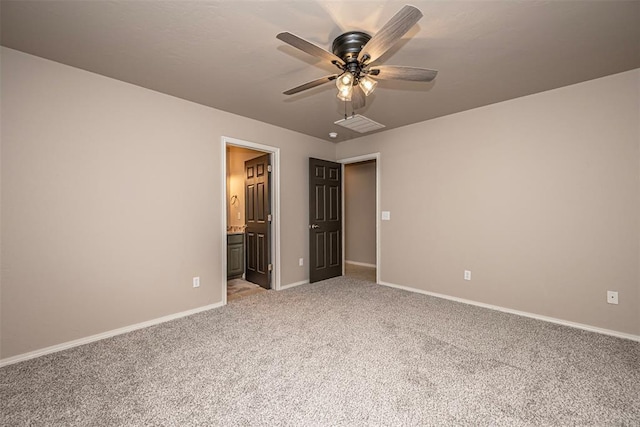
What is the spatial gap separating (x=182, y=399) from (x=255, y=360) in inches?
23.3

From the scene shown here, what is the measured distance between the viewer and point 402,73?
6.58 ft

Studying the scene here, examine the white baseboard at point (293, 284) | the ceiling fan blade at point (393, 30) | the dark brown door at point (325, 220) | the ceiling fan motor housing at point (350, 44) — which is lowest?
the white baseboard at point (293, 284)

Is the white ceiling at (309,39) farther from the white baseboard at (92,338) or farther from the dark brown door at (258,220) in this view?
the white baseboard at (92,338)

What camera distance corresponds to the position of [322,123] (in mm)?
4098

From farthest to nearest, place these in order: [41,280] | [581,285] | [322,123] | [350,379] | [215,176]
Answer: [322,123] < [215,176] < [581,285] < [41,280] < [350,379]

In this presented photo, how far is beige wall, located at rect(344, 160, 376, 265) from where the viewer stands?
6156mm

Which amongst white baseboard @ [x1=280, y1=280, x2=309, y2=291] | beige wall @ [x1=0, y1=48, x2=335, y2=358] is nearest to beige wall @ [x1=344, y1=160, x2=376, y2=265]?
white baseboard @ [x1=280, y1=280, x2=309, y2=291]

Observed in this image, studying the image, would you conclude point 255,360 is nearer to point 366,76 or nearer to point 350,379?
point 350,379

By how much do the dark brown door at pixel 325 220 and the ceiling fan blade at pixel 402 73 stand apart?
2.66 m

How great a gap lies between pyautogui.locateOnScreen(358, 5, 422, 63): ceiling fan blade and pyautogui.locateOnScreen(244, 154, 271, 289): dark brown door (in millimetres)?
2807

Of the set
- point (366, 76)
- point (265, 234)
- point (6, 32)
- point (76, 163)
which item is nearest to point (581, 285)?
point (366, 76)

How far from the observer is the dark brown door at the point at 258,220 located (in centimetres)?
430

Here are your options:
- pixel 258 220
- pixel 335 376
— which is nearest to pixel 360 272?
pixel 258 220

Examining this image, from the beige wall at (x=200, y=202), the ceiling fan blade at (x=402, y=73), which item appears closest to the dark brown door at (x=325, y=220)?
the beige wall at (x=200, y=202)
